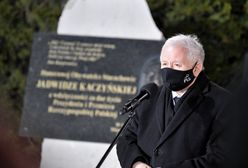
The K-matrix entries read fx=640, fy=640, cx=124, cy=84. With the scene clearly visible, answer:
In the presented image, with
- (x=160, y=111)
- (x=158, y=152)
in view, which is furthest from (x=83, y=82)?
(x=158, y=152)

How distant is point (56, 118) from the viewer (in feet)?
22.2

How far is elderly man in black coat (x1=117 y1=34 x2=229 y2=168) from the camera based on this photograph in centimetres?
338

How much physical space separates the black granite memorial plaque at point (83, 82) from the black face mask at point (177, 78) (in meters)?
2.89

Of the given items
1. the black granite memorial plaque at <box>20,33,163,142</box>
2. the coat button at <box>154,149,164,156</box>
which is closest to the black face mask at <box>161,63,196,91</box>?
the coat button at <box>154,149,164,156</box>

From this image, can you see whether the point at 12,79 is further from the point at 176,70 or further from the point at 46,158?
the point at 176,70

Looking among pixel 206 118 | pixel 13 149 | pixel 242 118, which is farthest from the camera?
pixel 206 118

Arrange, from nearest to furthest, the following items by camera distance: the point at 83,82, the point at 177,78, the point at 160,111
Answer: the point at 177,78, the point at 160,111, the point at 83,82

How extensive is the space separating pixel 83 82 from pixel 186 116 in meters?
3.40

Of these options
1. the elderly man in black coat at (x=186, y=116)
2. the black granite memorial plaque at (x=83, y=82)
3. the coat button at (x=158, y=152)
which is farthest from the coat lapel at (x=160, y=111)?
the black granite memorial plaque at (x=83, y=82)

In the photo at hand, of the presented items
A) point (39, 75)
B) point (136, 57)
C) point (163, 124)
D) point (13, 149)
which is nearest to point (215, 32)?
point (136, 57)

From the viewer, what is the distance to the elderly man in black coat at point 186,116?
133 inches

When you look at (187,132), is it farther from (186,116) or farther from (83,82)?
(83,82)

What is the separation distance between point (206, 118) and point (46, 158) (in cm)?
346

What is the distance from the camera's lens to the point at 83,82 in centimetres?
675
